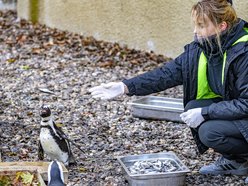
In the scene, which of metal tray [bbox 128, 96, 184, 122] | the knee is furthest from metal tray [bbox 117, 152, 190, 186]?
metal tray [bbox 128, 96, 184, 122]

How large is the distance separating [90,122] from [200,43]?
183 cm

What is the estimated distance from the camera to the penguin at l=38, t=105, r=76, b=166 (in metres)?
4.52

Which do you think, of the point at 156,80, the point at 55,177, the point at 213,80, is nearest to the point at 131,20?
the point at 156,80

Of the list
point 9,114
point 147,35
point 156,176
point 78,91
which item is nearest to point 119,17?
point 147,35

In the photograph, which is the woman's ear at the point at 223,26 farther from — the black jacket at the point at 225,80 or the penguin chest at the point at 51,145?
the penguin chest at the point at 51,145

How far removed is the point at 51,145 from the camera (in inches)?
179

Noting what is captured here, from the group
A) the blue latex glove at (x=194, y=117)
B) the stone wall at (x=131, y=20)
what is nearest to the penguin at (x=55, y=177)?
the blue latex glove at (x=194, y=117)

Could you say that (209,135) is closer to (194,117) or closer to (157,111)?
(194,117)

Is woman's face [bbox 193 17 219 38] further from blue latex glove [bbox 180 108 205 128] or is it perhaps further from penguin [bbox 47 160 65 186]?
penguin [bbox 47 160 65 186]

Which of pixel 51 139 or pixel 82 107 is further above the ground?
pixel 51 139

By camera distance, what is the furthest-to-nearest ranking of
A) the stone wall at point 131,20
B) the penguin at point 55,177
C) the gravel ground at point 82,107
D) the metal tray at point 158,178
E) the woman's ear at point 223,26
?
the stone wall at point 131,20 → the gravel ground at point 82,107 → the woman's ear at point 223,26 → the metal tray at point 158,178 → the penguin at point 55,177

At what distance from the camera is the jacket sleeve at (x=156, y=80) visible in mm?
4551

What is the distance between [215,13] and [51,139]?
1.30m

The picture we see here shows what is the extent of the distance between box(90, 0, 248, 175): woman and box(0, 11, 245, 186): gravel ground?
41cm
